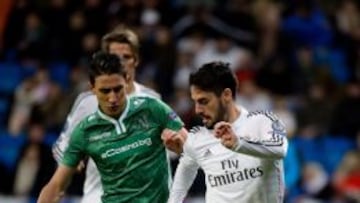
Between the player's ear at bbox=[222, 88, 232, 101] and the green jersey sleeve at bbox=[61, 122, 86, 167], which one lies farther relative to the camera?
the green jersey sleeve at bbox=[61, 122, 86, 167]

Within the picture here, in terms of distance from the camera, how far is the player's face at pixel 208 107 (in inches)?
276

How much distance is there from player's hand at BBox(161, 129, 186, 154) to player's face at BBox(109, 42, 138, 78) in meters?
0.76

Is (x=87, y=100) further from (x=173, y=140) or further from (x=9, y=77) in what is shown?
(x=9, y=77)

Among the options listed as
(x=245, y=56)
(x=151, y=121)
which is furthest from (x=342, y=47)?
(x=151, y=121)

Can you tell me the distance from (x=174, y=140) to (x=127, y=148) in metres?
0.34

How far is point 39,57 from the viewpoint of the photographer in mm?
16453

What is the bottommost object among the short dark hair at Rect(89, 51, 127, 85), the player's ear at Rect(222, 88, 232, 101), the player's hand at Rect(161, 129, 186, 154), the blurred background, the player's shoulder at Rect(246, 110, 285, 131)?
the blurred background

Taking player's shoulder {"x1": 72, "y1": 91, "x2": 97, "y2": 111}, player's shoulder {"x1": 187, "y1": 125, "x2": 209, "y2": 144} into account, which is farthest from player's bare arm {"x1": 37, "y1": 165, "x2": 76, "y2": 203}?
player's shoulder {"x1": 72, "y1": 91, "x2": 97, "y2": 111}

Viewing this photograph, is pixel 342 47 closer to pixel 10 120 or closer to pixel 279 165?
pixel 10 120

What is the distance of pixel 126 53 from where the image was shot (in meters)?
8.29

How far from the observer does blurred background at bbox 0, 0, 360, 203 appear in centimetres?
1443

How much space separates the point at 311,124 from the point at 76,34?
3430 millimetres

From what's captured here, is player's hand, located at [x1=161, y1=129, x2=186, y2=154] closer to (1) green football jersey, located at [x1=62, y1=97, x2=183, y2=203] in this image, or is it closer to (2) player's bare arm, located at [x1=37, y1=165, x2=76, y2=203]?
(1) green football jersey, located at [x1=62, y1=97, x2=183, y2=203]

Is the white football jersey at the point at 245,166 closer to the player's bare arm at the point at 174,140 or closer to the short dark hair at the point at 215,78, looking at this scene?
the player's bare arm at the point at 174,140
